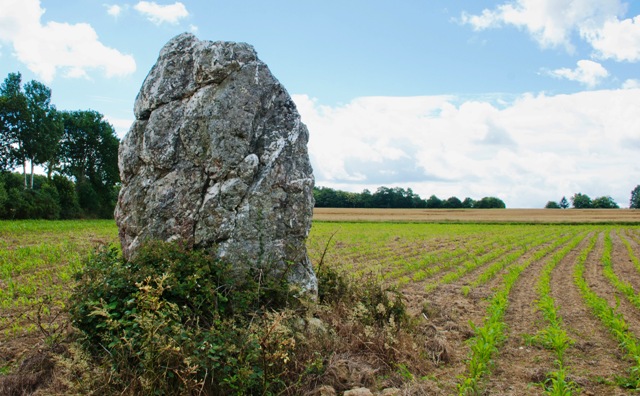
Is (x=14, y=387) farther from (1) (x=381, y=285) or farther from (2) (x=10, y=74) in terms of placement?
(2) (x=10, y=74)

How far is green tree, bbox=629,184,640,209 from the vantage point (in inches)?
4917

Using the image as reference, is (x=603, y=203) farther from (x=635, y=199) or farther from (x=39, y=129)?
(x=39, y=129)

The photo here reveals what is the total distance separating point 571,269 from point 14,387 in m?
18.3

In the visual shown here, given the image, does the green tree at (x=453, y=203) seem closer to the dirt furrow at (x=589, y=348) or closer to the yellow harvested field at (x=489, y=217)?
the yellow harvested field at (x=489, y=217)

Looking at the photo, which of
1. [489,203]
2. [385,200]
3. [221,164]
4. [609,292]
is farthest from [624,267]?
[489,203]

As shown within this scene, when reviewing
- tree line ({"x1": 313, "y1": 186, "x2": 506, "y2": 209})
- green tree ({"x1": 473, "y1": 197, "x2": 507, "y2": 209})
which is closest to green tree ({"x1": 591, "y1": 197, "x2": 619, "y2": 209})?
green tree ({"x1": 473, "y1": 197, "x2": 507, "y2": 209})

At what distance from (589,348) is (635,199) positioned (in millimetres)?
145322

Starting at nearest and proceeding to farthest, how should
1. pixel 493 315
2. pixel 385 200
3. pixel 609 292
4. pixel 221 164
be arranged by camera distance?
pixel 221 164 < pixel 493 315 < pixel 609 292 < pixel 385 200

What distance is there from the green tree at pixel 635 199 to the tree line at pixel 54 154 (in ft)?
424

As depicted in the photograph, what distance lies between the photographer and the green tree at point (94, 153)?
55.0 meters

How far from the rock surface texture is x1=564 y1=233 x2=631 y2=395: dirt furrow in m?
4.36

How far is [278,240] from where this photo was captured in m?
7.85

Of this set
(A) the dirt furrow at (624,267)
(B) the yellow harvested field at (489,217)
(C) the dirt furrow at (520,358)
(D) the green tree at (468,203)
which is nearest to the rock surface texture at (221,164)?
(C) the dirt furrow at (520,358)

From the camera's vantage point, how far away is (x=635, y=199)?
128m
